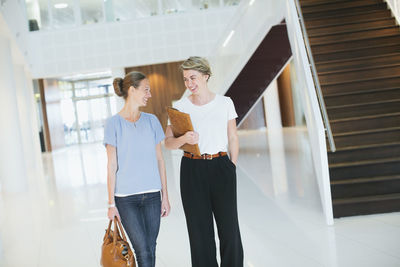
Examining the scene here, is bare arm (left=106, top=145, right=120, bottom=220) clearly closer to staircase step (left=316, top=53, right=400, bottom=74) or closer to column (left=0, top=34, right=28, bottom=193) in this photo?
staircase step (left=316, top=53, right=400, bottom=74)

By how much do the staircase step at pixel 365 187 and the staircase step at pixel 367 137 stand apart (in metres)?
0.73

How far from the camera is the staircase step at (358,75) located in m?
7.64

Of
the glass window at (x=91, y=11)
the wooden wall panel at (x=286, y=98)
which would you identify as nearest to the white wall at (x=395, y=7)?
the wooden wall panel at (x=286, y=98)

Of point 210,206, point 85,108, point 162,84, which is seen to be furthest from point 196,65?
point 85,108

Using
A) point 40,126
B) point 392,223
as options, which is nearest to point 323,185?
point 392,223

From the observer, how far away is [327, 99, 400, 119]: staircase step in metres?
7.14

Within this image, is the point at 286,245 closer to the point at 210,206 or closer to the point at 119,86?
the point at 210,206

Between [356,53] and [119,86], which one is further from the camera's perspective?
[356,53]

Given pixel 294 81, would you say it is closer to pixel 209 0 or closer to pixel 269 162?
pixel 209 0

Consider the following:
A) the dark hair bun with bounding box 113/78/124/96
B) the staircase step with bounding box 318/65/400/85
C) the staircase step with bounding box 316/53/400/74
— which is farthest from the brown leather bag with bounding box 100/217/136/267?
the staircase step with bounding box 316/53/400/74

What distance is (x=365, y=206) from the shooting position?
570 cm

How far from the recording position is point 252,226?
18.8ft

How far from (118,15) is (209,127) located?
21.2m

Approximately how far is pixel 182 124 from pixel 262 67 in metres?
8.96
